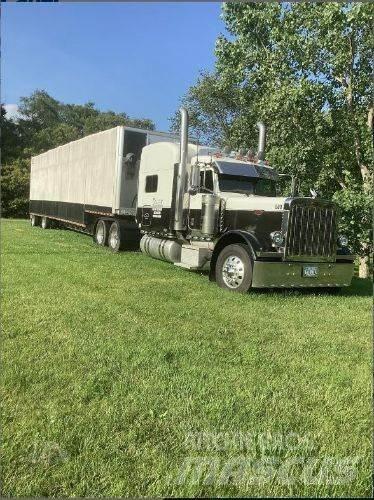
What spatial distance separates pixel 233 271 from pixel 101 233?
7.83m

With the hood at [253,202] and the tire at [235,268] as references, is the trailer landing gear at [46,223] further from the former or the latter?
the tire at [235,268]

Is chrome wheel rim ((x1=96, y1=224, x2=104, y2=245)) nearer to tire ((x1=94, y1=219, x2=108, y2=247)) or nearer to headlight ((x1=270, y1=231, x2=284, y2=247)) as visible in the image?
tire ((x1=94, y1=219, x2=108, y2=247))

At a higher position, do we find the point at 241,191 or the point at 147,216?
the point at 241,191

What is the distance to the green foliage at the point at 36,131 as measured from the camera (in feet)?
133

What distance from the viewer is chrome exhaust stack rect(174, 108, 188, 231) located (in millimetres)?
10812

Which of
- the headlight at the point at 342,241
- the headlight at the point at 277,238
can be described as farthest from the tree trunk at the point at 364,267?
the headlight at the point at 277,238

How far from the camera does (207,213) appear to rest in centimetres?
1019

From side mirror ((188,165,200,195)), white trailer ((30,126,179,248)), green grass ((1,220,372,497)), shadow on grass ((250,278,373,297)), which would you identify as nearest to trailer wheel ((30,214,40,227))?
white trailer ((30,126,179,248))

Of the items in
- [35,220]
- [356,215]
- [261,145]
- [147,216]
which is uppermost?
[261,145]

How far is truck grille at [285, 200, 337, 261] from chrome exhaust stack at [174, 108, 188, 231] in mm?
3340

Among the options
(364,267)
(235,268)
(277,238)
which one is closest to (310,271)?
(277,238)

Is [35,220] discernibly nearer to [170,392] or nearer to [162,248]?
[162,248]

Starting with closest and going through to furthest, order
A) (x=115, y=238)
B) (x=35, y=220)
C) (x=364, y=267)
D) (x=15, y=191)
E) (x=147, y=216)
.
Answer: (x=147, y=216) < (x=364, y=267) < (x=115, y=238) < (x=35, y=220) < (x=15, y=191)

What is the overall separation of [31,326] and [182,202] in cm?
641
